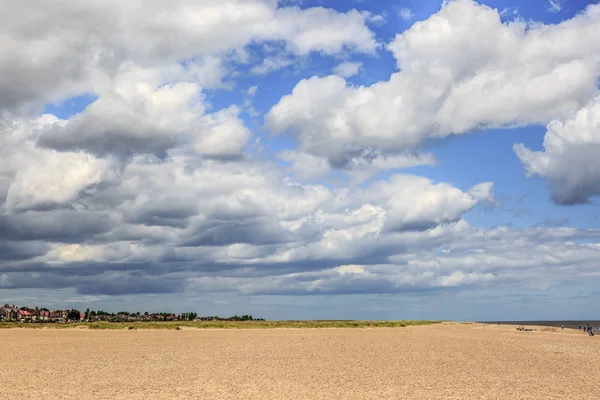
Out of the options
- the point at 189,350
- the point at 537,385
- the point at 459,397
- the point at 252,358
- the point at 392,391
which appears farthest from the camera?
the point at 189,350

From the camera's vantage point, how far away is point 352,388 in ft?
78.7

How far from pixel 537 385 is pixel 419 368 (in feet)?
24.9

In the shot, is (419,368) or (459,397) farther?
(419,368)

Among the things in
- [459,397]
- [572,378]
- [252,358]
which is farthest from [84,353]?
[572,378]

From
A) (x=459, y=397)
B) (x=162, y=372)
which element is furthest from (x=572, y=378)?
(x=162, y=372)

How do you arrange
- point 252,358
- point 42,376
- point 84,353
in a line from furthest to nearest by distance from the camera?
point 84,353 < point 252,358 < point 42,376

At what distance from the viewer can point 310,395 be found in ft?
72.6

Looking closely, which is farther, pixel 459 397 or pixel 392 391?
pixel 392 391

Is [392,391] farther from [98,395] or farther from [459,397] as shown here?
[98,395]

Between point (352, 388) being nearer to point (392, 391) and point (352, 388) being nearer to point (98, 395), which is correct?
point (392, 391)

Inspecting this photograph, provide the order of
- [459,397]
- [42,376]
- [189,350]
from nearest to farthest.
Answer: [459,397] < [42,376] < [189,350]

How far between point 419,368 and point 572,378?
791 cm

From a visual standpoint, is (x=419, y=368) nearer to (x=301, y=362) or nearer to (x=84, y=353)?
(x=301, y=362)

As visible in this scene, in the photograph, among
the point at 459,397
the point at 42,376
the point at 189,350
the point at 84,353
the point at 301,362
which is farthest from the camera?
the point at 189,350
